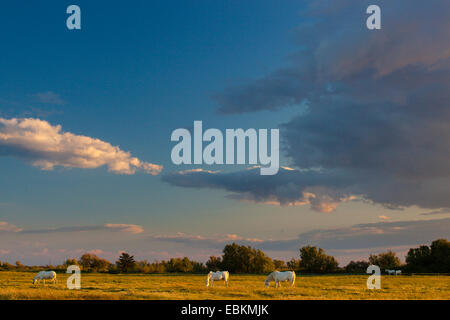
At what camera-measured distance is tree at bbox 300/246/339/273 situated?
92.4 m

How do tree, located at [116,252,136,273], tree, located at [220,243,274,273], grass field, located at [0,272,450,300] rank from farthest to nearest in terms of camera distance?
tree, located at [220,243,274,273] < tree, located at [116,252,136,273] < grass field, located at [0,272,450,300]

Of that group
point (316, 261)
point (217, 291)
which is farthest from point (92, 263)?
point (217, 291)

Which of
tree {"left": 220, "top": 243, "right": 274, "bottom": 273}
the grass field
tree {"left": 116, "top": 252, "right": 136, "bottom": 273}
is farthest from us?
tree {"left": 220, "top": 243, "right": 274, "bottom": 273}

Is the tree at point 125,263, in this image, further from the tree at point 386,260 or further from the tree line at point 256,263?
the tree at point 386,260

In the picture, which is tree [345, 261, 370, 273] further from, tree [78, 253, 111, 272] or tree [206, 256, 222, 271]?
tree [78, 253, 111, 272]

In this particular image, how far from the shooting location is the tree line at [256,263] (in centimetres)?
8781

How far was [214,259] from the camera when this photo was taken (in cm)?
10350

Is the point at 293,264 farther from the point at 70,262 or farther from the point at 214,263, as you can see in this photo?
the point at 70,262

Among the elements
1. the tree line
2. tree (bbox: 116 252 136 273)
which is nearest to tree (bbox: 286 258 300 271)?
the tree line

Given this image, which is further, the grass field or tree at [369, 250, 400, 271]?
tree at [369, 250, 400, 271]

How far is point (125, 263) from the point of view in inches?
3388

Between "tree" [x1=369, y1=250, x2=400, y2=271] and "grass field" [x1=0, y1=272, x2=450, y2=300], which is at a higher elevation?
"grass field" [x1=0, y1=272, x2=450, y2=300]

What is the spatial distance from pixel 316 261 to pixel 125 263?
4573cm
